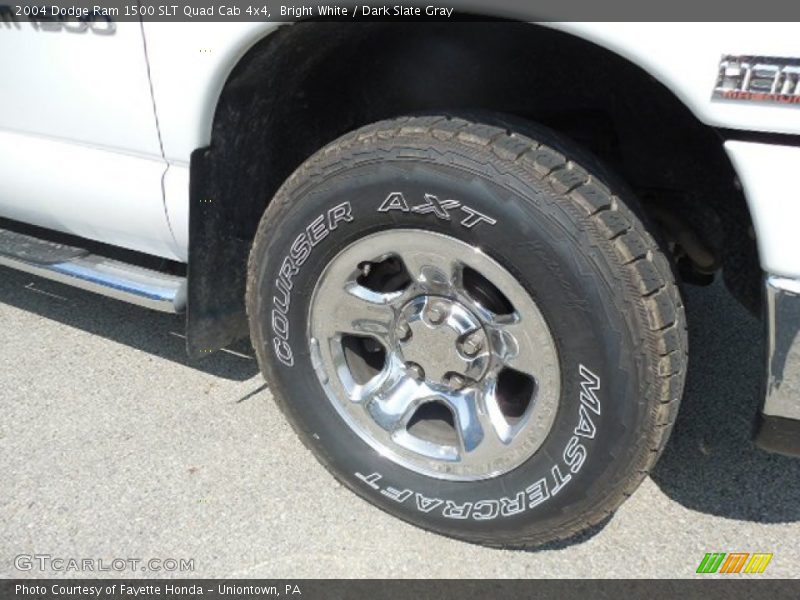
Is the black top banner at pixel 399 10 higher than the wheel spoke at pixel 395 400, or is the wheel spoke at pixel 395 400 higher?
the black top banner at pixel 399 10

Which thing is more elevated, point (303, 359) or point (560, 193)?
point (560, 193)

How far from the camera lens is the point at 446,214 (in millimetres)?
1945

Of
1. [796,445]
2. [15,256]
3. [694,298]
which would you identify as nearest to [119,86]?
[15,256]

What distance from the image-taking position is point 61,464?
104 inches

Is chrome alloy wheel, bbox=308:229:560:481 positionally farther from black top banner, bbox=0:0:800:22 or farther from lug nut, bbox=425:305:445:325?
black top banner, bbox=0:0:800:22

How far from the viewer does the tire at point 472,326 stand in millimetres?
1856

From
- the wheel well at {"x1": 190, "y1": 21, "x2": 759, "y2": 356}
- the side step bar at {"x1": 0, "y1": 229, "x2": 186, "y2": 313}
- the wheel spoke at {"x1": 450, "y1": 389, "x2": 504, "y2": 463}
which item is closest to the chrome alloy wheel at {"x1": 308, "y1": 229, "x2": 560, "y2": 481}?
the wheel spoke at {"x1": 450, "y1": 389, "x2": 504, "y2": 463}

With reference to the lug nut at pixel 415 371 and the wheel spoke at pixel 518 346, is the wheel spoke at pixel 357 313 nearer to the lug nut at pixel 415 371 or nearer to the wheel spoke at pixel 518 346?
the lug nut at pixel 415 371

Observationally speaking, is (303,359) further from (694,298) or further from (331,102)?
(694,298)

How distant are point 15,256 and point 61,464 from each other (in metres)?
0.72

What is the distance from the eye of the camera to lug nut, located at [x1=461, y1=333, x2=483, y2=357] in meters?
2.11

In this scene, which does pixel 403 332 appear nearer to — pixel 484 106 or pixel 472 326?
pixel 472 326
